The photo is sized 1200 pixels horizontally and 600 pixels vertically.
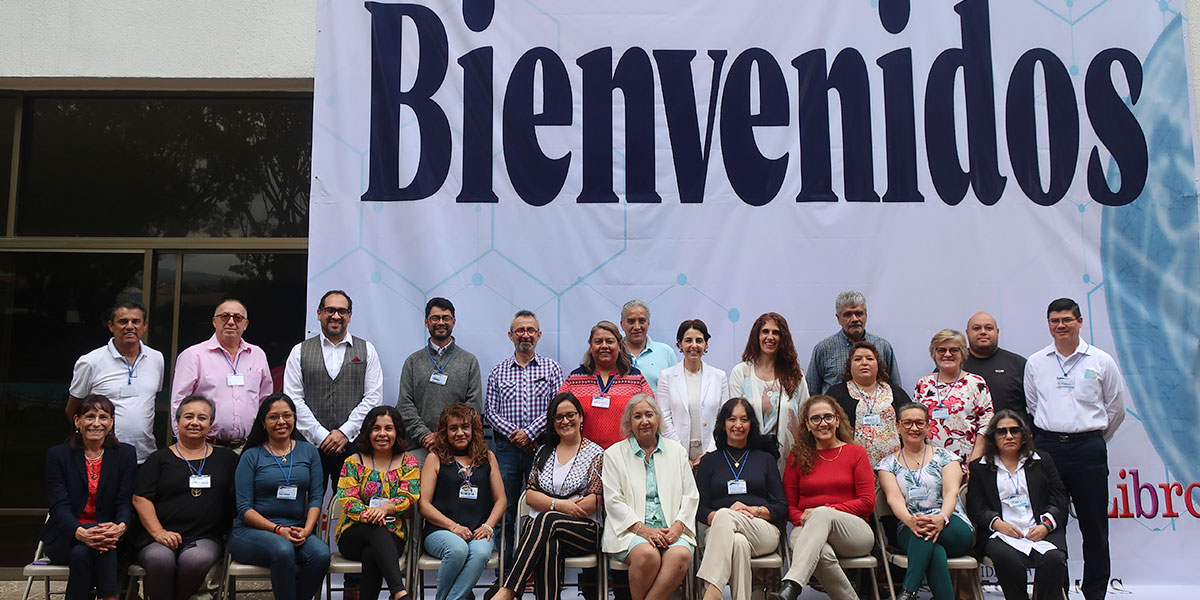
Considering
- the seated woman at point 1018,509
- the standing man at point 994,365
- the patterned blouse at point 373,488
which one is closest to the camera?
the seated woman at point 1018,509

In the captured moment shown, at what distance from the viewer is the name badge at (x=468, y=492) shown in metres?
4.29

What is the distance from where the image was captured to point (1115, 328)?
17.3ft

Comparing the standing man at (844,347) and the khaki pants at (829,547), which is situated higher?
the standing man at (844,347)

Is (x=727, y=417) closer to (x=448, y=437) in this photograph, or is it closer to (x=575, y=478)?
(x=575, y=478)

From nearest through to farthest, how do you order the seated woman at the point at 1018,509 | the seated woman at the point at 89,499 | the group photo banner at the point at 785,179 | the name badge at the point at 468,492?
the seated woman at the point at 89,499 → the seated woman at the point at 1018,509 → the name badge at the point at 468,492 → the group photo banner at the point at 785,179

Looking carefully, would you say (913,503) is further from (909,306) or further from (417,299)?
(417,299)

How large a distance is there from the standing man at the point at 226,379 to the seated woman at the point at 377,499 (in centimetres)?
60

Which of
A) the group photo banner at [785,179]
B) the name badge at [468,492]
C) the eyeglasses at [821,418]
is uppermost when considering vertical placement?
the group photo banner at [785,179]

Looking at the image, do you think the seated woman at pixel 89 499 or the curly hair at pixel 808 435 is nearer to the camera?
the seated woman at pixel 89 499

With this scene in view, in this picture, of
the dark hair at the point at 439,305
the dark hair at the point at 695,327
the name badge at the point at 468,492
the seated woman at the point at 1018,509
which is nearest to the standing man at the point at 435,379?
the dark hair at the point at 439,305

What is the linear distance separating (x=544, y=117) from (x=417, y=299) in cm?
129

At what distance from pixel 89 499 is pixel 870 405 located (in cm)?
364

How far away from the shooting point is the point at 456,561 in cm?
405

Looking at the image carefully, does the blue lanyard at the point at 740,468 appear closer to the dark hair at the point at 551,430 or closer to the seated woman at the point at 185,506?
the dark hair at the point at 551,430
